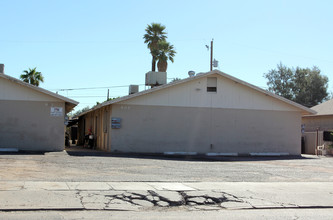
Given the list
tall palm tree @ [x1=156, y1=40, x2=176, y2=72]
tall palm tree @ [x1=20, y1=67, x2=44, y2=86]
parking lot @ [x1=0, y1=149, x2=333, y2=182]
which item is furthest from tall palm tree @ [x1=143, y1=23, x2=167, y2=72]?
parking lot @ [x1=0, y1=149, x2=333, y2=182]

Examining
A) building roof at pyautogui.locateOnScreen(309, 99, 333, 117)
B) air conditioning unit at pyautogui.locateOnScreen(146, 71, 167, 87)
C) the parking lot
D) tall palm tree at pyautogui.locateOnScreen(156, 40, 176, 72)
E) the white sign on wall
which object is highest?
tall palm tree at pyautogui.locateOnScreen(156, 40, 176, 72)

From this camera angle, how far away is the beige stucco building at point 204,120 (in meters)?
23.3

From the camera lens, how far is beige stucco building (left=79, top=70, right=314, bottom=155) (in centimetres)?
2328

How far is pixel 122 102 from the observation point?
75.5ft

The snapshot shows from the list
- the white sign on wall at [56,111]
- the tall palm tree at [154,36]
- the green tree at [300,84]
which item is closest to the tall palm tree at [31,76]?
the tall palm tree at [154,36]

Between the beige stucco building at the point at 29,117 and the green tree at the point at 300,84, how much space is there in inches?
1595

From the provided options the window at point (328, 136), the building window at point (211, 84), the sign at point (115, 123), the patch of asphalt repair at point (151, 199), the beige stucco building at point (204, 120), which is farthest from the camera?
A: the window at point (328, 136)

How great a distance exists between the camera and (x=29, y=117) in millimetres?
21547

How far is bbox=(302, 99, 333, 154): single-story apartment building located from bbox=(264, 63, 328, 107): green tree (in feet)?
58.7

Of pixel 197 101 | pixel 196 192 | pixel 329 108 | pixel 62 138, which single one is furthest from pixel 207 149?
pixel 329 108

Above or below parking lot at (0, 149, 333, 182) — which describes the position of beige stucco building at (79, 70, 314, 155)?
above

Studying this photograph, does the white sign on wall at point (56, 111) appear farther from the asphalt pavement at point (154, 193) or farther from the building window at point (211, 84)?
the building window at point (211, 84)

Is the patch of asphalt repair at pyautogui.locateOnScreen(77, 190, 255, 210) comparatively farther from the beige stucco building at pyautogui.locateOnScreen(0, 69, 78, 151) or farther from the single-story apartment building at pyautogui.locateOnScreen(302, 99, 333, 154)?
the single-story apartment building at pyautogui.locateOnScreen(302, 99, 333, 154)

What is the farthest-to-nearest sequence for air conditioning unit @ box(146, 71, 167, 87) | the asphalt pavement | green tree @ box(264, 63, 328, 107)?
1. green tree @ box(264, 63, 328, 107)
2. air conditioning unit @ box(146, 71, 167, 87)
3. the asphalt pavement
